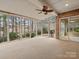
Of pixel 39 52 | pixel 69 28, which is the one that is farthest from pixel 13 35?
pixel 69 28

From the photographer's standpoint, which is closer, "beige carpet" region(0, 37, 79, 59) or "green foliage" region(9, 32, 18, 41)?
"beige carpet" region(0, 37, 79, 59)

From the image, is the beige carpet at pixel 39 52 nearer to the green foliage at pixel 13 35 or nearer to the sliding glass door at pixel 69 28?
the green foliage at pixel 13 35

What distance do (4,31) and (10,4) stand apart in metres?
2.77

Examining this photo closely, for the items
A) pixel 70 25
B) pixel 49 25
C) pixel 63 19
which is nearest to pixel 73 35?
pixel 70 25

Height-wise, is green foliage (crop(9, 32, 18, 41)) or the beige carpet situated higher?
green foliage (crop(9, 32, 18, 41))

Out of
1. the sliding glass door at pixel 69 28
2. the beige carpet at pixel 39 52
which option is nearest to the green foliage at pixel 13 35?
the beige carpet at pixel 39 52

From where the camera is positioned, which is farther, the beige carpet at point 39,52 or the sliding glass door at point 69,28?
the sliding glass door at point 69,28

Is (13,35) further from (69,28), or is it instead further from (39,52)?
(69,28)

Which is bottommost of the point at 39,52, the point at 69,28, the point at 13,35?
the point at 39,52

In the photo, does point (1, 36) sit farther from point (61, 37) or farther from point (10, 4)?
point (61, 37)

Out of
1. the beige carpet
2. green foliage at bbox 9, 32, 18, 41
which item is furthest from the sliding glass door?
green foliage at bbox 9, 32, 18, 41

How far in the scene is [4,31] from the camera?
346 inches

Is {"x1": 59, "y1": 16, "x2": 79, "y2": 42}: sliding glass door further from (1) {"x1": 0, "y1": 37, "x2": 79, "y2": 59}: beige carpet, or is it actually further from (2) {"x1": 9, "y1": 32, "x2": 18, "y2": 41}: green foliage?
(2) {"x1": 9, "y1": 32, "x2": 18, "y2": 41}: green foliage

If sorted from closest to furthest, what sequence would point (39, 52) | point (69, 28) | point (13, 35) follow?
A: point (39, 52) < point (13, 35) < point (69, 28)
